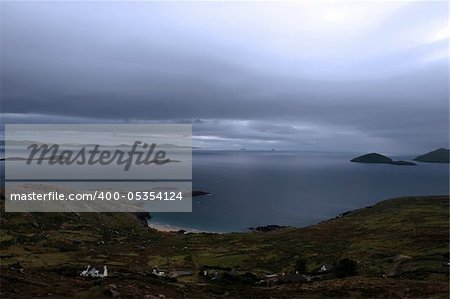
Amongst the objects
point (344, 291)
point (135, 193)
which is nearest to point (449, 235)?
point (344, 291)

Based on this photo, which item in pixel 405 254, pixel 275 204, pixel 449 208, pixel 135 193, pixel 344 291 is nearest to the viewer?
pixel 344 291

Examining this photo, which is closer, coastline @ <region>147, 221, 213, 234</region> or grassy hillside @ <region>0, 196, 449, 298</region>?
grassy hillside @ <region>0, 196, 449, 298</region>

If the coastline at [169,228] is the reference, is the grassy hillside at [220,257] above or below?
above

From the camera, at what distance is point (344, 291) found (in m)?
38.6

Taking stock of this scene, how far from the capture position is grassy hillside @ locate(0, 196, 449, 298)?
36125mm

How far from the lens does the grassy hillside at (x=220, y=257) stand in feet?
119

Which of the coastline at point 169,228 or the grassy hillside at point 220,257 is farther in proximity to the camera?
the coastline at point 169,228

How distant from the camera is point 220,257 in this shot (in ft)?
250

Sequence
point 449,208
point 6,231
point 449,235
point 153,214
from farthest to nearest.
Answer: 1. point 153,214
2. point 449,208
3. point 6,231
4. point 449,235

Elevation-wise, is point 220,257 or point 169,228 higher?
point 220,257

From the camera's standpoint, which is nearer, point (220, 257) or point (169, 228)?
point (220, 257)

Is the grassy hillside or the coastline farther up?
the grassy hillside

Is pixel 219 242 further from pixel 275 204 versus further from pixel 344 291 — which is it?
pixel 275 204

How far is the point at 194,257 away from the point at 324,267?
1076 inches
